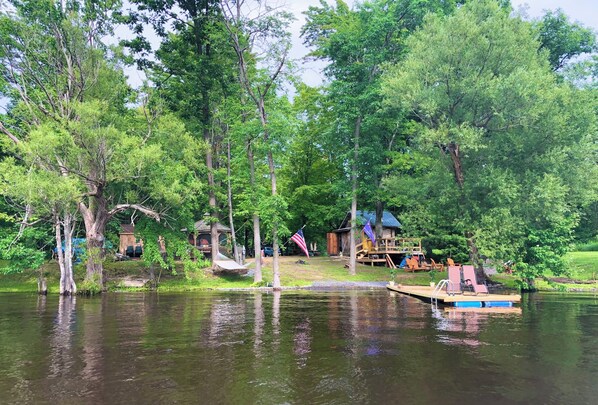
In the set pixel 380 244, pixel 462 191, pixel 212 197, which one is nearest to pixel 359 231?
pixel 380 244

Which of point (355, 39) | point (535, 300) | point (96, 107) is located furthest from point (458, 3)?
point (96, 107)

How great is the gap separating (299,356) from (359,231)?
1228 inches

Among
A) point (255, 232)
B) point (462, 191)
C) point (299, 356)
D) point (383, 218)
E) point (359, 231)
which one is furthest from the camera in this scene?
point (383, 218)

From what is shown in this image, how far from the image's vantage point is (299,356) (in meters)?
10.1

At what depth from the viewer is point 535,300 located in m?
22.2

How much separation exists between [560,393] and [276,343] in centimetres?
642

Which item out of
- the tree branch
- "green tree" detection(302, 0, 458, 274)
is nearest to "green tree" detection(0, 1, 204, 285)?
the tree branch

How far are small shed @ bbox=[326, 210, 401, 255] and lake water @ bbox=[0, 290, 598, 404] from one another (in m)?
23.2

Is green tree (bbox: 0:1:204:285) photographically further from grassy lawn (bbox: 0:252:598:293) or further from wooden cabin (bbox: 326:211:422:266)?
wooden cabin (bbox: 326:211:422:266)

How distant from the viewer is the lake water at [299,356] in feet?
24.6

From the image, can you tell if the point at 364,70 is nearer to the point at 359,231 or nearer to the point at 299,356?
→ the point at 359,231

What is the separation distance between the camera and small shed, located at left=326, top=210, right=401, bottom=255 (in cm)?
4212

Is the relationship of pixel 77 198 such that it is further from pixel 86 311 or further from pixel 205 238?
pixel 205 238

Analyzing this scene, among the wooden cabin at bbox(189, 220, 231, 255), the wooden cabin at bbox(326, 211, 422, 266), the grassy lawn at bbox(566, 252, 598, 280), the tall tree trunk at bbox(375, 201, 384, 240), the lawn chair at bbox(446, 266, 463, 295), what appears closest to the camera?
the lawn chair at bbox(446, 266, 463, 295)
